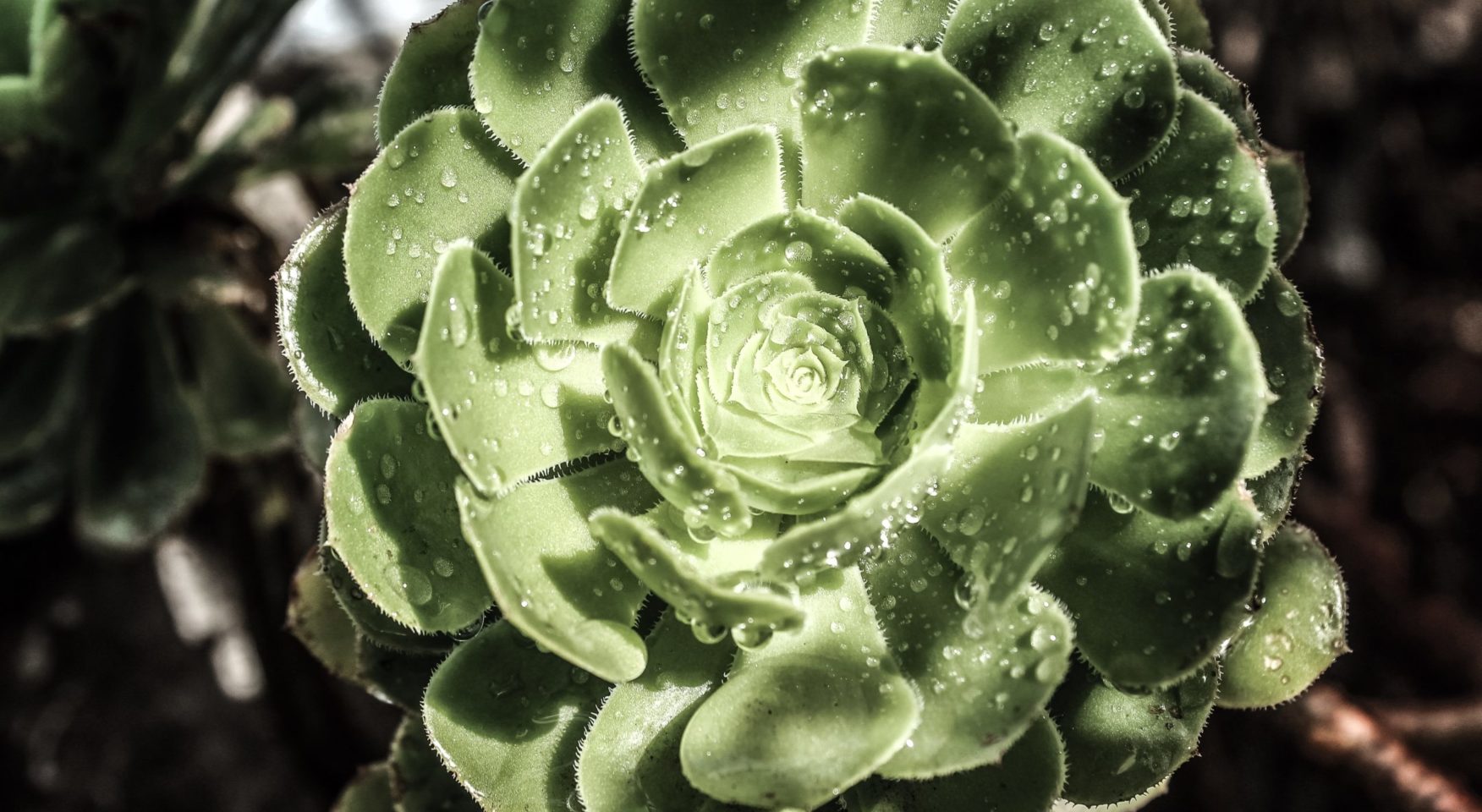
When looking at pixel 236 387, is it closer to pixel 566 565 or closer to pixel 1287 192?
pixel 566 565

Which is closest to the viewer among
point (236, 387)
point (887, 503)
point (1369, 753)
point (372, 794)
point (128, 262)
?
point (887, 503)

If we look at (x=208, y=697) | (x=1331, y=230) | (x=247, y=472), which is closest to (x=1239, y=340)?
(x=247, y=472)

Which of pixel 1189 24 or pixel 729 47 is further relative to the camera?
pixel 1189 24

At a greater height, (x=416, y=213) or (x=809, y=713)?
(x=416, y=213)

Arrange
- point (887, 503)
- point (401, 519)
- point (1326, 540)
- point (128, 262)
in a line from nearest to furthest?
1. point (887, 503)
2. point (401, 519)
3. point (128, 262)
4. point (1326, 540)

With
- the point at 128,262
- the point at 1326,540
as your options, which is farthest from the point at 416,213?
the point at 1326,540

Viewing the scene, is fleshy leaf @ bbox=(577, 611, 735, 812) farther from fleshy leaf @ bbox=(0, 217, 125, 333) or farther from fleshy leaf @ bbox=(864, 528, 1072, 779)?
fleshy leaf @ bbox=(0, 217, 125, 333)

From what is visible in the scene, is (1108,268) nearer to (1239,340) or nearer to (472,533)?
(1239,340)
